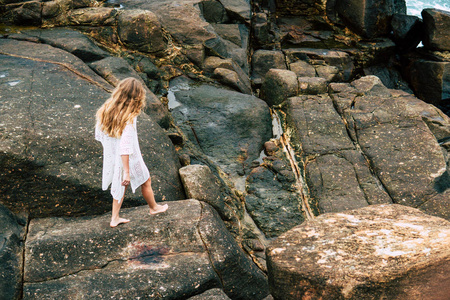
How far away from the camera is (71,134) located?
4.89m

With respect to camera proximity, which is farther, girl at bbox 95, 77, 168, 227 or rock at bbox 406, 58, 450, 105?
rock at bbox 406, 58, 450, 105

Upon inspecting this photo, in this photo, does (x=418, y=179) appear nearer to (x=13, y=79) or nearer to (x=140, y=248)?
(x=140, y=248)

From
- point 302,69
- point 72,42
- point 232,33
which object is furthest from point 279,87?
point 72,42

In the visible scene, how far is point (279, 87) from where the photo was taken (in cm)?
841

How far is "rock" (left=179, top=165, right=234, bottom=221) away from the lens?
5320mm

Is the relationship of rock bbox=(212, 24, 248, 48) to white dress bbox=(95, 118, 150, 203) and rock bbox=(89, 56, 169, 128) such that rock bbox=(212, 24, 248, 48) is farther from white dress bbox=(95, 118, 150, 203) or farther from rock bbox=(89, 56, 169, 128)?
white dress bbox=(95, 118, 150, 203)

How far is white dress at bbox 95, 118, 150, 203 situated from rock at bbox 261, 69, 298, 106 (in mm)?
4756

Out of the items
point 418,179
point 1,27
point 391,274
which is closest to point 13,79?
point 1,27

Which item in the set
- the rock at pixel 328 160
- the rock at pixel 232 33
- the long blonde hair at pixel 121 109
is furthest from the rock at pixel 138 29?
the long blonde hair at pixel 121 109

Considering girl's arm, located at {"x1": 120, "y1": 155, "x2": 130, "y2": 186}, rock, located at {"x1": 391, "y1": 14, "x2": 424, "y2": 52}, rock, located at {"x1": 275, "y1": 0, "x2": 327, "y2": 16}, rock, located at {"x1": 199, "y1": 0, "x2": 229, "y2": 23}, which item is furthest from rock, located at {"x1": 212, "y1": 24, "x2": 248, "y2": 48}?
girl's arm, located at {"x1": 120, "y1": 155, "x2": 130, "y2": 186}

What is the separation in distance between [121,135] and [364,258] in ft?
8.30

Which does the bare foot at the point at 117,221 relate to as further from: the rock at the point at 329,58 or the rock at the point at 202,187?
the rock at the point at 329,58

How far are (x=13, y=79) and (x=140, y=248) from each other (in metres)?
3.26

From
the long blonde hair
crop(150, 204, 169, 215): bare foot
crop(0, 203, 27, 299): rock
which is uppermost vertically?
the long blonde hair
